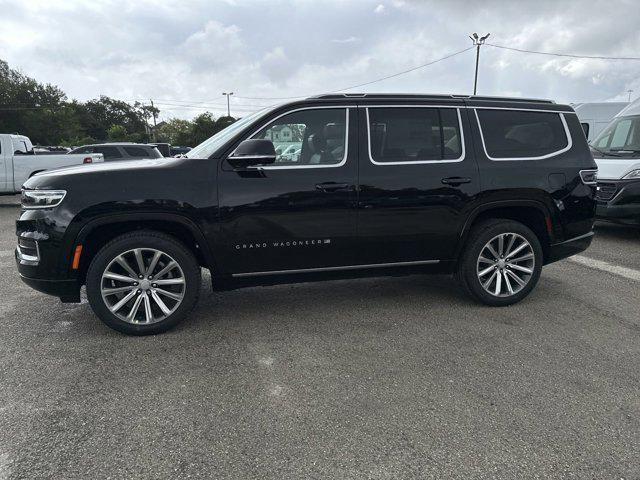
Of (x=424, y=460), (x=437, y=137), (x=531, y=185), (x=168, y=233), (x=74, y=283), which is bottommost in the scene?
(x=424, y=460)

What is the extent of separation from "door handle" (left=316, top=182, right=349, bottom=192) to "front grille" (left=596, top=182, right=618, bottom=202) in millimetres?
5371

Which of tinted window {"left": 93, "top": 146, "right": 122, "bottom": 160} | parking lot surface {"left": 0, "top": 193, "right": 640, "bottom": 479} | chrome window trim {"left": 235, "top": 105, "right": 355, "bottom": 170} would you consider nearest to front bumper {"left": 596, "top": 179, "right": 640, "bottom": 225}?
parking lot surface {"left": 0, "top": 193, "right": 640, "bottom": 479}

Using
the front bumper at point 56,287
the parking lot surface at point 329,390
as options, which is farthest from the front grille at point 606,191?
the front bumper at point 56,287

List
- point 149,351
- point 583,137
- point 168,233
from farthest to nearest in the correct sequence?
point 583,137
point 168,233
point 149,351

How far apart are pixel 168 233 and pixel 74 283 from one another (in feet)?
2.67

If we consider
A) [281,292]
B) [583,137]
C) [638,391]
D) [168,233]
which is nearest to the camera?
[638,391]

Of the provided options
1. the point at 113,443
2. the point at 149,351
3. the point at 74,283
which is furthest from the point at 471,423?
the point at 74,283

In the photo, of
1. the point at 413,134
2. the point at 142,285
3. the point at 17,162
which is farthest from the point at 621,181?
the point at 17,162

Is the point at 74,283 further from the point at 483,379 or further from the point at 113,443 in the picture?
the point at 483,379

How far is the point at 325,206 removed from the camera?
3848 millimetres

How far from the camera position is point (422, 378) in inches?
122

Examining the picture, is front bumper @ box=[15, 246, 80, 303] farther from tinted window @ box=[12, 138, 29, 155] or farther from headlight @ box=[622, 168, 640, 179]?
tinted window @ box=[12, 138, 29, 155]

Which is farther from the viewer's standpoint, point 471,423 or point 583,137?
point 583,137

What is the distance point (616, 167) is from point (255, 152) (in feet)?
21.3
